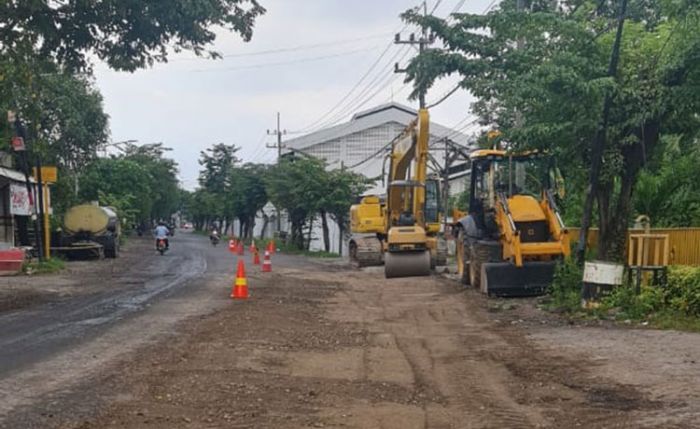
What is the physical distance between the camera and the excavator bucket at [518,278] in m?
17.5

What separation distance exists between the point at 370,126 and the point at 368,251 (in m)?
35.1

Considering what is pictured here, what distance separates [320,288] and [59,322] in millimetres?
8868

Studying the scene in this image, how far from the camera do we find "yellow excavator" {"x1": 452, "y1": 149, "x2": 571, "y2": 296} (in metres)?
17.5

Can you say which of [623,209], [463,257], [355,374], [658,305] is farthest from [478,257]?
[355,374]

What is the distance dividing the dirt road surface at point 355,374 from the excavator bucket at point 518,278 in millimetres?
2217

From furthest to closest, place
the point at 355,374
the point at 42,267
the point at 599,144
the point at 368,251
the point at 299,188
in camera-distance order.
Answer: the point at 299,188 < the point at 368,251 < the point at 42,267 < the point at 599,144 < the point at 355,374

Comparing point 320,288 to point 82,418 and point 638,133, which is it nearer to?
point 638,133

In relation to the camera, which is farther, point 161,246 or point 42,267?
point 161,246

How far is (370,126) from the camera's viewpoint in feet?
213

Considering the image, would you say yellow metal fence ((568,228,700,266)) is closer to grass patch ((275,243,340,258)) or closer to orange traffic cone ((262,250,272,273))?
orange traffic cone ((262,250,272,273))

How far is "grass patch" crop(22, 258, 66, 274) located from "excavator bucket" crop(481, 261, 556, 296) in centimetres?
1519

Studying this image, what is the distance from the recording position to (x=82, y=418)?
697 centimetres

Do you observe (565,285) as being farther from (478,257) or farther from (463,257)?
(463,257)

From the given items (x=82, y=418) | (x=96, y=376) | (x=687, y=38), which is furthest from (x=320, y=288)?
(x=82, y=418)
